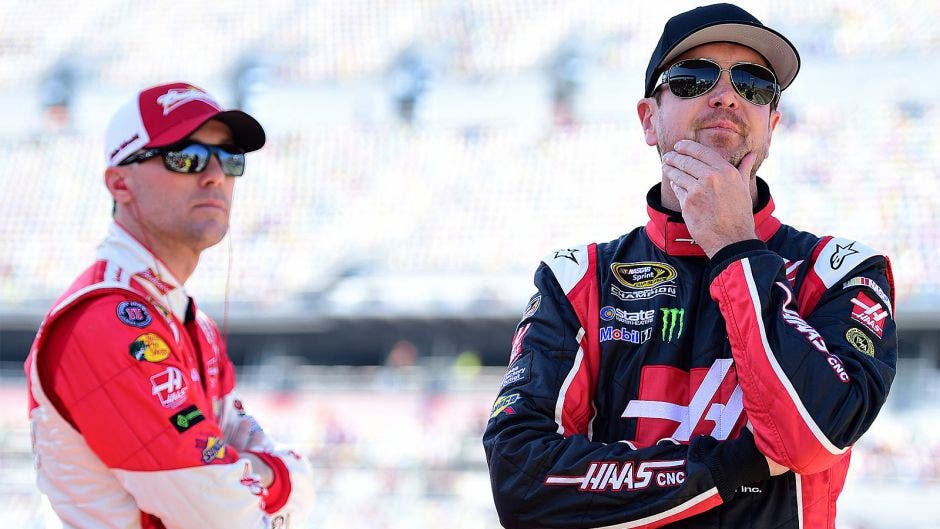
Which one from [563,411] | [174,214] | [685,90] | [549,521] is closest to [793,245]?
[685,90]

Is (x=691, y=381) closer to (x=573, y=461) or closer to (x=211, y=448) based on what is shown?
(x=573, y=461)

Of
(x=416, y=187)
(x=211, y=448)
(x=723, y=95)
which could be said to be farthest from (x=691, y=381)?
(x=416, y=187)

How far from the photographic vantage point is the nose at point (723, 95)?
1.69 m

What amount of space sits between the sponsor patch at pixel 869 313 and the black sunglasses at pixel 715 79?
37 cm

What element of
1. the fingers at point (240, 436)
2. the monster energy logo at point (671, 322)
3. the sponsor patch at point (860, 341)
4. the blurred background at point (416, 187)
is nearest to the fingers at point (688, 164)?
the monster energy logo at point (671, 322)

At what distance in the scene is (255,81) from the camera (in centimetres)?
1505

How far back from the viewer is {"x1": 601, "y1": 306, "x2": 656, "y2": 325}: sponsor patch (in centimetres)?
165

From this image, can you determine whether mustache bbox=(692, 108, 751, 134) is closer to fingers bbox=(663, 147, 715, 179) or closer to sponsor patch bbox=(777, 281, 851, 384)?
fingers bbox=(663, 147, 715, 179)

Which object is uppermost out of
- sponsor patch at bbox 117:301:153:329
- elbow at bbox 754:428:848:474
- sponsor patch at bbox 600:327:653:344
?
sponsor patch at bbox 600:327:653:344

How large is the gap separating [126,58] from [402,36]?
4.31m

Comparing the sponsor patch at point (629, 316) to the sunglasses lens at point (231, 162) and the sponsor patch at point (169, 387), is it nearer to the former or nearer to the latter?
the sponsor patch at point (169, 387)

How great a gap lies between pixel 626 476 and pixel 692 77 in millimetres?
668

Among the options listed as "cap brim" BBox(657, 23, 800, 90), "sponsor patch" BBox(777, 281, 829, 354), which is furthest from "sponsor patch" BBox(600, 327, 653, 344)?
"cap brim" BBox(657, 23, 800, 90)

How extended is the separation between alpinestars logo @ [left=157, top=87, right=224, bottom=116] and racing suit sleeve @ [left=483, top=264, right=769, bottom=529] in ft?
3.42
